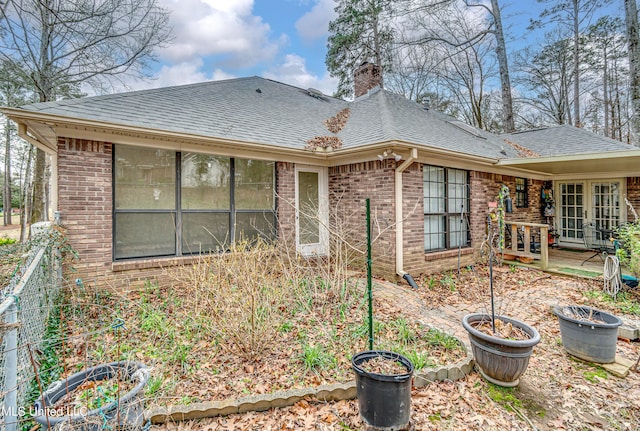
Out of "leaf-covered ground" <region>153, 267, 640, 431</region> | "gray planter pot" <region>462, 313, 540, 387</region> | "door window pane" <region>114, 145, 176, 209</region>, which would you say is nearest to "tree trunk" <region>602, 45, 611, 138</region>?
"leaf-covered ground" <region>153, 267, 640, 431</region>

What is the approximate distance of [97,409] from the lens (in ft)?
6.22

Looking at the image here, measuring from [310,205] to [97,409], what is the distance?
6.16 metres

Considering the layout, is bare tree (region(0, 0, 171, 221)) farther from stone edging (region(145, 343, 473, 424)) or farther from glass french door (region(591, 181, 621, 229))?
glass french door (region(591, 181, 621, 229))

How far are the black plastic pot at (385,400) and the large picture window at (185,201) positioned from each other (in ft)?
12.5

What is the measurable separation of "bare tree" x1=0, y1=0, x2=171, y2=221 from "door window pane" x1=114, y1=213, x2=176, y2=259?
8760mm

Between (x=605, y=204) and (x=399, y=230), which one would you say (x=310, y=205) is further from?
(x=605, y=204)

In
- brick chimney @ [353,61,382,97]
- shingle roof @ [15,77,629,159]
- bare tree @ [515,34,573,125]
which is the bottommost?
shingle roof @ [15,77,629,159]

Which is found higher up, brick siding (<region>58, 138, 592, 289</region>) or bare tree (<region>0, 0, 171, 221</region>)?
bare tree (<region>0, 0, 171, 221</region>)

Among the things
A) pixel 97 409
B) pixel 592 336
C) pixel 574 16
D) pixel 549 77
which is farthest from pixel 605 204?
pixel 97 409

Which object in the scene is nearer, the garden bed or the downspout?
the garden bed

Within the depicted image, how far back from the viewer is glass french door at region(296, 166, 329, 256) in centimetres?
750

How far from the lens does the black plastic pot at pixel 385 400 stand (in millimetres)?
2381

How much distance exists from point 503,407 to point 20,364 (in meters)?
4.17

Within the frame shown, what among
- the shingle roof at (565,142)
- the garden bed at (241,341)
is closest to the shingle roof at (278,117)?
the shingle roof at (565,142)
